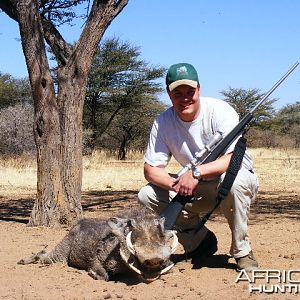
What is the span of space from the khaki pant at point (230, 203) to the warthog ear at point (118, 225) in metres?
0.45

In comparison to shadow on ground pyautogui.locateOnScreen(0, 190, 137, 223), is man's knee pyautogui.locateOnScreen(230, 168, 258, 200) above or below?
above

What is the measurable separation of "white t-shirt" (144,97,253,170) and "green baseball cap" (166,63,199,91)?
250mm

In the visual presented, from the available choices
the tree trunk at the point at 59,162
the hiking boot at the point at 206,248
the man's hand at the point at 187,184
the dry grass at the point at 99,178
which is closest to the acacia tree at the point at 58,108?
the tree trunk at the point at 59,162

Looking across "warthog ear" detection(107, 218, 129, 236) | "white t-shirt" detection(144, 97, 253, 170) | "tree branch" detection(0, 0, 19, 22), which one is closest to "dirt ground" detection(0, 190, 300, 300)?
"warthog ear" detection(107, 218, 129, 236)

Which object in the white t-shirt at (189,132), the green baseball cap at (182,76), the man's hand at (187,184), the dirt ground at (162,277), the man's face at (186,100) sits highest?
the green baseball cap at (182,76)

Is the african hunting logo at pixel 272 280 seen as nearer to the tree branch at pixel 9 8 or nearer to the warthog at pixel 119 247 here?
the warthog at pixel 119 247

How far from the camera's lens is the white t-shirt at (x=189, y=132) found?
14.9 feet

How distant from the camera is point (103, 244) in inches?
176

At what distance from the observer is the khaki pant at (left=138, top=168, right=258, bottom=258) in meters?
4.45

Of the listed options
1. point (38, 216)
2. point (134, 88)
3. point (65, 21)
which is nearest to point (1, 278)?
point (38, 216)

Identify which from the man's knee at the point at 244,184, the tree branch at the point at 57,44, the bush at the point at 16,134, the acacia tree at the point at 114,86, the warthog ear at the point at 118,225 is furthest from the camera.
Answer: the acacia tree at the point at 114,86

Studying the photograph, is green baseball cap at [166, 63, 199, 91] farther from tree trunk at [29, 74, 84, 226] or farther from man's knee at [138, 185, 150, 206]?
tree trunk at [29, 74, 84, 226]

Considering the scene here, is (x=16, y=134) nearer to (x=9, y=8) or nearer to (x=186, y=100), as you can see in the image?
(x=9, y=8)

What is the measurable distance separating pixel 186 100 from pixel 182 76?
188mm
